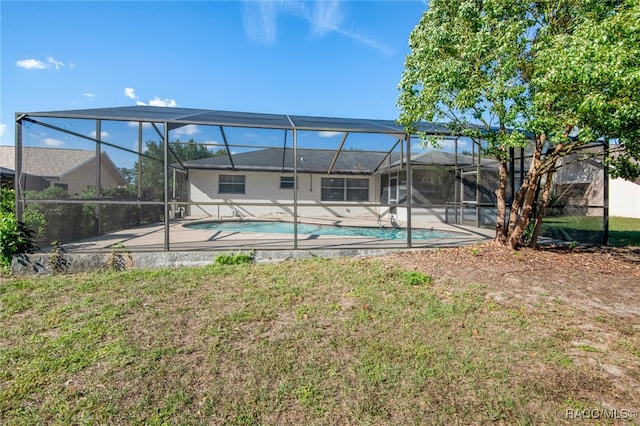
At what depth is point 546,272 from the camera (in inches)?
190

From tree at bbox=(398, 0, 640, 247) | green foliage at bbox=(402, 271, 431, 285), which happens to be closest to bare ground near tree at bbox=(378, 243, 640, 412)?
green foliage at bbox=(402, 271, 431, 285)

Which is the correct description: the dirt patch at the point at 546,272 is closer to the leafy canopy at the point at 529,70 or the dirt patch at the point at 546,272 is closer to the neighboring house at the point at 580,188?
the neighboring house at the point at 580,188

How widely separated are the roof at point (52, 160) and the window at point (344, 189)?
8.91m

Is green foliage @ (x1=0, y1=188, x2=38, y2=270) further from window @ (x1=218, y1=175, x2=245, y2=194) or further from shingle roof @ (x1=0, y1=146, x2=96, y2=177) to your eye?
window @ (x1=218, y1=175, x2=245, y2=194)

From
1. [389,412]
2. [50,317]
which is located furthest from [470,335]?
[50,317]

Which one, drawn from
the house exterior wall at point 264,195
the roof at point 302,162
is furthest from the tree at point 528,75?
the house exterior wall at point 264,195

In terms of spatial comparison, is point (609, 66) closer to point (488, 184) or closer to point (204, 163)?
point (488, 184)

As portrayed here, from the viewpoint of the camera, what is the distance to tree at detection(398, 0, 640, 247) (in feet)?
12.0

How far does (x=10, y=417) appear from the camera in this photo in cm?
194

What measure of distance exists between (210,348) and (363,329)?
58.1 inches

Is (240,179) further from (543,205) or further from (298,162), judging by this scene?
(543,205)

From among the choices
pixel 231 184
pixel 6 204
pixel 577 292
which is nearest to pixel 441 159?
pixel 577 292

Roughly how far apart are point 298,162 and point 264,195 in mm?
2294

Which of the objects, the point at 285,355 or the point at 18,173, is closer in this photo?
the point at 285,355
